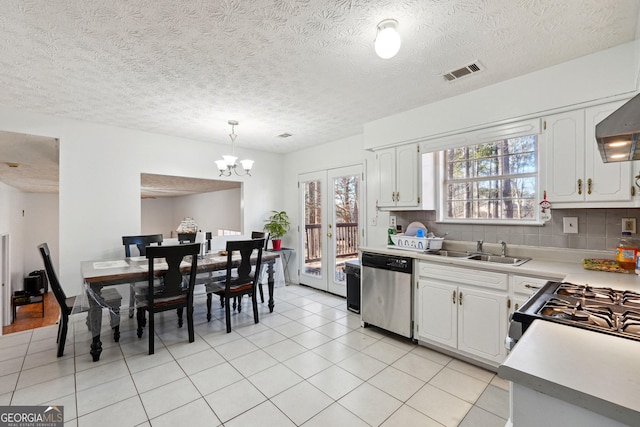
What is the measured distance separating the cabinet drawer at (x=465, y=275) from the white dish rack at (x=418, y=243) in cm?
30

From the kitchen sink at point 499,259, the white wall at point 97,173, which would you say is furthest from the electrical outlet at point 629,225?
the white wall at point 97,173

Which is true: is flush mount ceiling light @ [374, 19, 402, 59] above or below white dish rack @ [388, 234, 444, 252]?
above

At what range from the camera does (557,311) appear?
4.22ft

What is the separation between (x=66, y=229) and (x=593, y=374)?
15.2 feet

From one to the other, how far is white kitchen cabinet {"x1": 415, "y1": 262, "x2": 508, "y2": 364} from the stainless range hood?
3.72 feet

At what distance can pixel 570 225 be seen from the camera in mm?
2389

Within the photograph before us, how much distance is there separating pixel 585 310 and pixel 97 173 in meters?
4.76

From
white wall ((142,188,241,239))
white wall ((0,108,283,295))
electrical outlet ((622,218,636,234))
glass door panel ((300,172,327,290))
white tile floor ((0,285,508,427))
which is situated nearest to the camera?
white tile floor ((0,285,508,427))

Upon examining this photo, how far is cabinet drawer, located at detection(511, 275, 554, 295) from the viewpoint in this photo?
6.78 feet

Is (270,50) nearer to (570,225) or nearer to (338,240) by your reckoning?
(570,225)

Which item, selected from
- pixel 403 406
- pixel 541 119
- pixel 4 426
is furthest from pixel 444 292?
pixel 4 426

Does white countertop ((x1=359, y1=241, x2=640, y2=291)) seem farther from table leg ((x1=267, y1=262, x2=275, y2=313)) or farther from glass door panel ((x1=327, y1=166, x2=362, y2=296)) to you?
table leg ((x1=267, y1=262, x2=275, y2=313))

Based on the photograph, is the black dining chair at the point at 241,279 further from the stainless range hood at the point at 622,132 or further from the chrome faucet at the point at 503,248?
the stainless range hood at the point at 622,132

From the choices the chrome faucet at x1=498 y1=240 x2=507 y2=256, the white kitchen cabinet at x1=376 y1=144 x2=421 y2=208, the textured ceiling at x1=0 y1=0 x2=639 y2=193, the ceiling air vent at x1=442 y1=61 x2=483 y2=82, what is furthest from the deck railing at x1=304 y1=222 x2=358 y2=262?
the ceiling air vent at x1=442 y1=61 x2=483 y2=82
